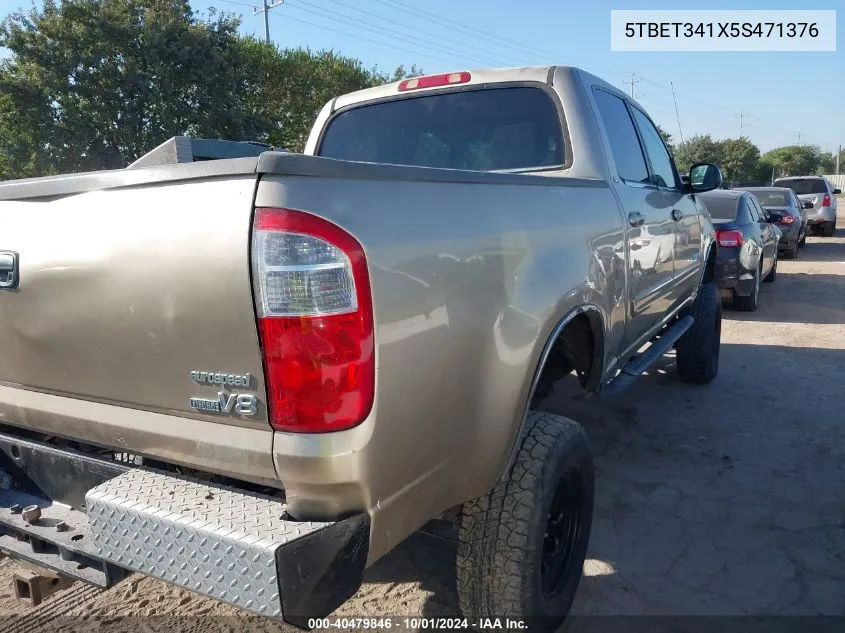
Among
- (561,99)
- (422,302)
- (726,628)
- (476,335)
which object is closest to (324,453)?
(422,302)

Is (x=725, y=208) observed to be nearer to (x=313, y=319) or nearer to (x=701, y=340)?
(x=701, y=340)

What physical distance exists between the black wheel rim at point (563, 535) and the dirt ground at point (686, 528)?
242 millimetres

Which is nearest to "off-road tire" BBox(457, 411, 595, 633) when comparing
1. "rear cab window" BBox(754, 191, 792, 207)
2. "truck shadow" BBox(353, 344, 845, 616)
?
"truck shadow" BBox(353, 344, 845, 616)

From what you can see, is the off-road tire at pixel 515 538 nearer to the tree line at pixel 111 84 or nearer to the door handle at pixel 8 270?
the door handle at pixel 8 270

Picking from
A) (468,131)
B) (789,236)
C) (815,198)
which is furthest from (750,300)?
(815,198)

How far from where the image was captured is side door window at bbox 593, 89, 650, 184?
11.1ft

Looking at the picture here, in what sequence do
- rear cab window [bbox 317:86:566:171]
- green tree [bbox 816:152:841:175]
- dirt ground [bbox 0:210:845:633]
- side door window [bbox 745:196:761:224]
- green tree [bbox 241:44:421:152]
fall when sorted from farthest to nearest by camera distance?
green tree [bbox 816:152:841:175] < green tree [bbox 241:44:421:152] < side door window [bbox 745:196:761:224] < rear cab window [bbox 317:86:566:171] < dirt ground [bbox 0:210:845:633]

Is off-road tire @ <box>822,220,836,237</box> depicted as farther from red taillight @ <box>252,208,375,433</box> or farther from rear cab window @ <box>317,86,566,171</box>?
red taillight @ <box>252,208,375,433</box>

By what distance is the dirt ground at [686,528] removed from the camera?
265 cm

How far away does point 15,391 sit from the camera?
82.5 inches

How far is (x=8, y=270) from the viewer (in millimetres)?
1916

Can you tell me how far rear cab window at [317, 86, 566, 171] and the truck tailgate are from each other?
193 cm

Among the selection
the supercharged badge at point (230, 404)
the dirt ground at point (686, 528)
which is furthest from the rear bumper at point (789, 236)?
the supercharged badge at point (230, 404)

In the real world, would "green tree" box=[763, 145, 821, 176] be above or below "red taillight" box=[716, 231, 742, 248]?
above
